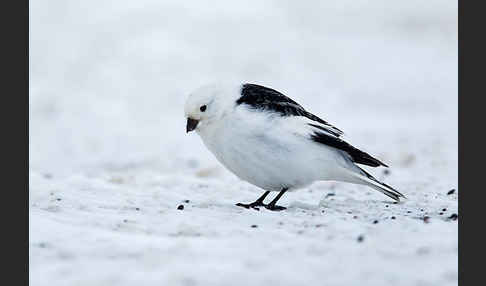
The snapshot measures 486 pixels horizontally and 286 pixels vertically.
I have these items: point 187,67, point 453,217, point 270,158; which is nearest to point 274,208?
point 270,158

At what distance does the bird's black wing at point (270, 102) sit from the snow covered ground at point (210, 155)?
2.24 feet

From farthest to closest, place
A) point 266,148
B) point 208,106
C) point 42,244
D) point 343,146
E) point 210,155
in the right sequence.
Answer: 1. point 210,155
2. point 343,146
3. point 208,106
4. point 266,148
5. point 42,244

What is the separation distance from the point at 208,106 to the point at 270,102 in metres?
0.45

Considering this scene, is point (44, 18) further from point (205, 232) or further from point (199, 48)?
point (205, 232)

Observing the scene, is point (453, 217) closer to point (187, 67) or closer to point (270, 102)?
point (270, 102)

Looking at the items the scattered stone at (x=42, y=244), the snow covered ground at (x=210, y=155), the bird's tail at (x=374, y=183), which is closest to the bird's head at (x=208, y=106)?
the snow covered ground at (x=210, y=155)

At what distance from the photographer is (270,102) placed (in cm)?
565

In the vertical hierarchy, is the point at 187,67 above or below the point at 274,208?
above

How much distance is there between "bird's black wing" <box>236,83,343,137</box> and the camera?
562cm

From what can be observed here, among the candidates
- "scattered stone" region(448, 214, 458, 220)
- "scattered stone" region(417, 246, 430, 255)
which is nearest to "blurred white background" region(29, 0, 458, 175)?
"scattered stone" region(448, 214, 458, 220)

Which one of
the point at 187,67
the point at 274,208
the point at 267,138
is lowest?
the point at 274,208

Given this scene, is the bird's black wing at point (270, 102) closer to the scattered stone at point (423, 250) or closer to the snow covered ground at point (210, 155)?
the snow covered ground at point (210, 155)

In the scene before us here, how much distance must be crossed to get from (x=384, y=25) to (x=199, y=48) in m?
5.43

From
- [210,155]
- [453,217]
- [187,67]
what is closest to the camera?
[453,217]
